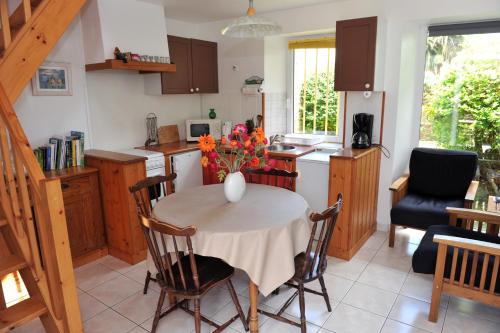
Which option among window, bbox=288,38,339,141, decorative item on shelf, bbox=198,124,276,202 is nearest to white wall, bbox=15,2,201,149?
window, bbox=288,38,339,141

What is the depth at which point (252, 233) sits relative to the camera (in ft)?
6.33

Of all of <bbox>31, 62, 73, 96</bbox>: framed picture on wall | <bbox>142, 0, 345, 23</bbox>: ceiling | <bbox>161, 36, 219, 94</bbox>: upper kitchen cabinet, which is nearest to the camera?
<bbox>31, 62, 73, 96</bbox>: framed picture on wall

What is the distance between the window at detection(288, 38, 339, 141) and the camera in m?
4.12

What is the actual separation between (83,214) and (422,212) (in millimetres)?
3006

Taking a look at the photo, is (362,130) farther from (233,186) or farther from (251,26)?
(233,186)

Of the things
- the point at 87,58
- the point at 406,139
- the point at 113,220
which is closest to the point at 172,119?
the point at 87,58

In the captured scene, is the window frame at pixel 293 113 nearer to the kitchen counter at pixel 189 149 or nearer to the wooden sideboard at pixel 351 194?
the kitchen counter at pixel 189 149

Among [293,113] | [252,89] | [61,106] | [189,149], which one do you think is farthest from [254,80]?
[61,106]

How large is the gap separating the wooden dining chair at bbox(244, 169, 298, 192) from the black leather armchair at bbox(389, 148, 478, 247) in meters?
1.00

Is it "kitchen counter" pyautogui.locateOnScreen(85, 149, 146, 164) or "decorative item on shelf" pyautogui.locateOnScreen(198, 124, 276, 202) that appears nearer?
"decorative item on shelf" pyautogui.locateOnScreen(198, 124, 276, 202)

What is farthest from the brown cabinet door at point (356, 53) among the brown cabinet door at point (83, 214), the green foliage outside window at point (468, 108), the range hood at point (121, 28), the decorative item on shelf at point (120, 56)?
the brown cabinet door at point (83, 214)

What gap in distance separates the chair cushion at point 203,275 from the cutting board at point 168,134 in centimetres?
228

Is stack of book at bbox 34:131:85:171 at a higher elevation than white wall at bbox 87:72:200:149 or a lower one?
lower

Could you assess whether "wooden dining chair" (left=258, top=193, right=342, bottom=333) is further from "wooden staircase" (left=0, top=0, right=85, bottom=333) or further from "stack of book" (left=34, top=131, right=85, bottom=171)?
"stack of book" (left=34, top=131, right=85, bottom=171)
